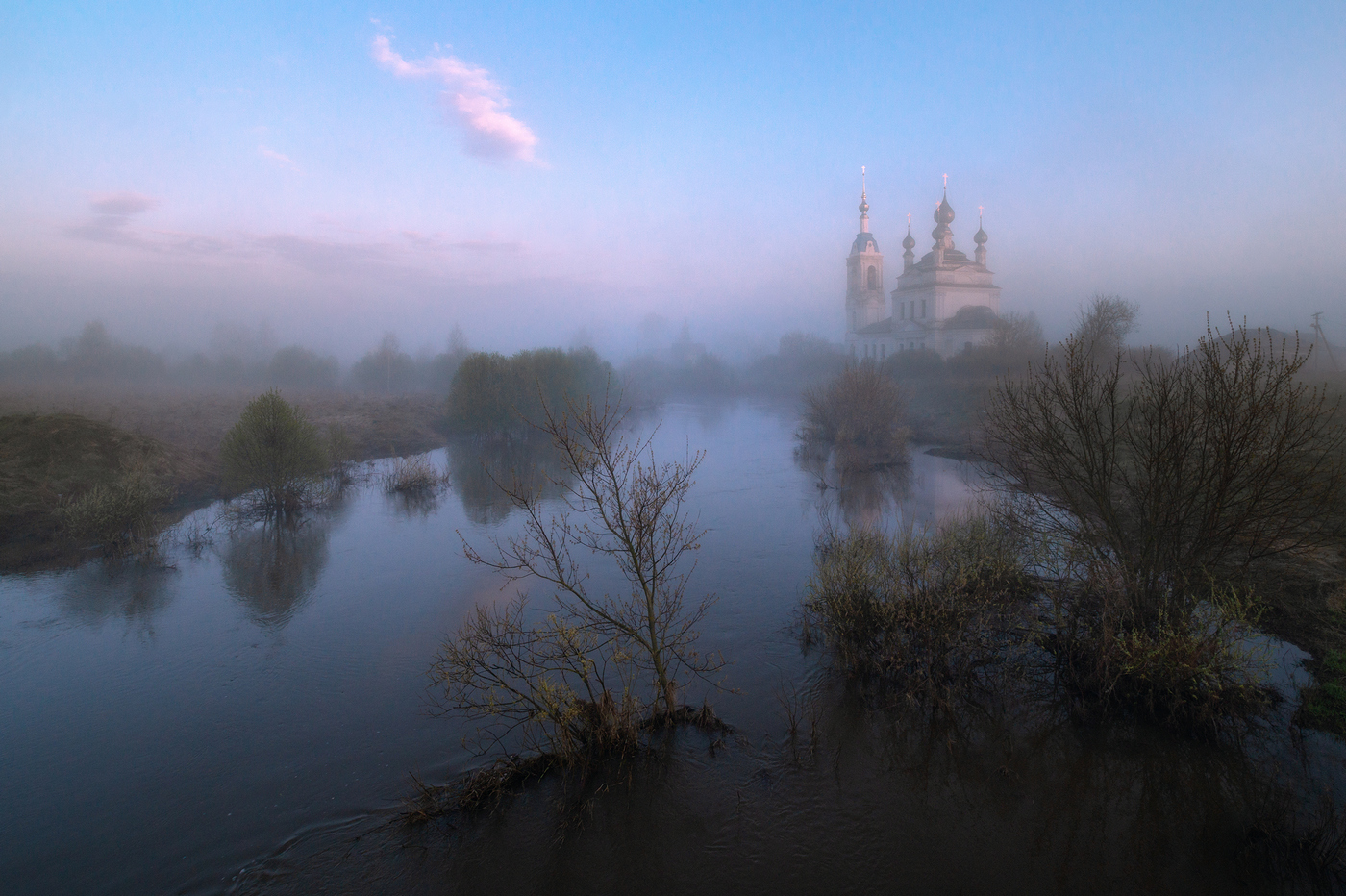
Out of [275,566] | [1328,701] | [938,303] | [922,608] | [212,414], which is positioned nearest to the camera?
[1328,701]

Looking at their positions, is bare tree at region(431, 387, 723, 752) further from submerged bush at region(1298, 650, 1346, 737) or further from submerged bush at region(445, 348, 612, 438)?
A: submerged bush at region(445, 348, 612, 438)

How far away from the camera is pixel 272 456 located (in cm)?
1742

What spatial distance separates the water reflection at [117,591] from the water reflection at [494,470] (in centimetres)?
615

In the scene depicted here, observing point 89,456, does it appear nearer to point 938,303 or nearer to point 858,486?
point 858,486

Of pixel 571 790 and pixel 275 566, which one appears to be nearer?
pixel 571 790

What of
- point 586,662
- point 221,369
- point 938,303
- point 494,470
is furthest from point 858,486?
point 221,369

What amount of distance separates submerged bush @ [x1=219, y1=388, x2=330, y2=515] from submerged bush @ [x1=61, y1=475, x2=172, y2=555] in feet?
8.21

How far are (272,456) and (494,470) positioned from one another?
30.7ft

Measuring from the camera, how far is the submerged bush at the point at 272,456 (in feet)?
56.1

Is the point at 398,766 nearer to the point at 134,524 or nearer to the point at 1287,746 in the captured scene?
the point at 1287,746

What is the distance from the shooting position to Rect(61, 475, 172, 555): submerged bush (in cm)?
1392

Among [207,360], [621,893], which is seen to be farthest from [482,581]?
[207,360]

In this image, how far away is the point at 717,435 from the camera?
35.7 m

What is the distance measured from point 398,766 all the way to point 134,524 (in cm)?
1148
